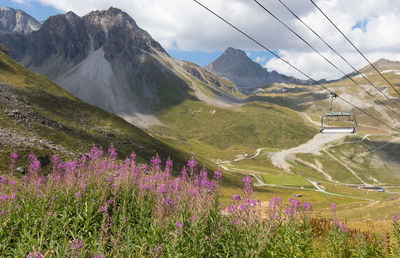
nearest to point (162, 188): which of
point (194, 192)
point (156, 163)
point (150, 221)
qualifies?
point (150, 221)

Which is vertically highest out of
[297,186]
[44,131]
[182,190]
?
[182,190]

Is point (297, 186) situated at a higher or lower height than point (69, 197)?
lower

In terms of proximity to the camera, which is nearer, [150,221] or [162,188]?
[150,221]

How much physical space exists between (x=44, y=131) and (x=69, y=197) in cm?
7005

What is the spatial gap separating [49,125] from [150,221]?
7906 cm

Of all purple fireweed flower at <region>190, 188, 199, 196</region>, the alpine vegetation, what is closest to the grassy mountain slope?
the alpine vegetation

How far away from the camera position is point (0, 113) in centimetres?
6812

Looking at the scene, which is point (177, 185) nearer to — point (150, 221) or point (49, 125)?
point (150, 221)

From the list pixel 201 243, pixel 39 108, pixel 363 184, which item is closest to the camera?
pixel 201 243

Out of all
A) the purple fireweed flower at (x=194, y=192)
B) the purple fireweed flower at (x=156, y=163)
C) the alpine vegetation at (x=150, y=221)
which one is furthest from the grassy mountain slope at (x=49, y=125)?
the purple fireweed flower at (x=194, y=192)

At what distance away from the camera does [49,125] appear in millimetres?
77812

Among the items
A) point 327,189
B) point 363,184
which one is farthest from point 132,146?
point 363,184

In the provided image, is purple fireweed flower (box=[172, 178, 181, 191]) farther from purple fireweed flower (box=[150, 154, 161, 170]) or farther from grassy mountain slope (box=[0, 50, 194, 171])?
grassy mountain slope (box=[0, 50, 194, 171])

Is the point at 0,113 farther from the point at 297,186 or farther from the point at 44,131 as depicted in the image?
the point at 297,186
